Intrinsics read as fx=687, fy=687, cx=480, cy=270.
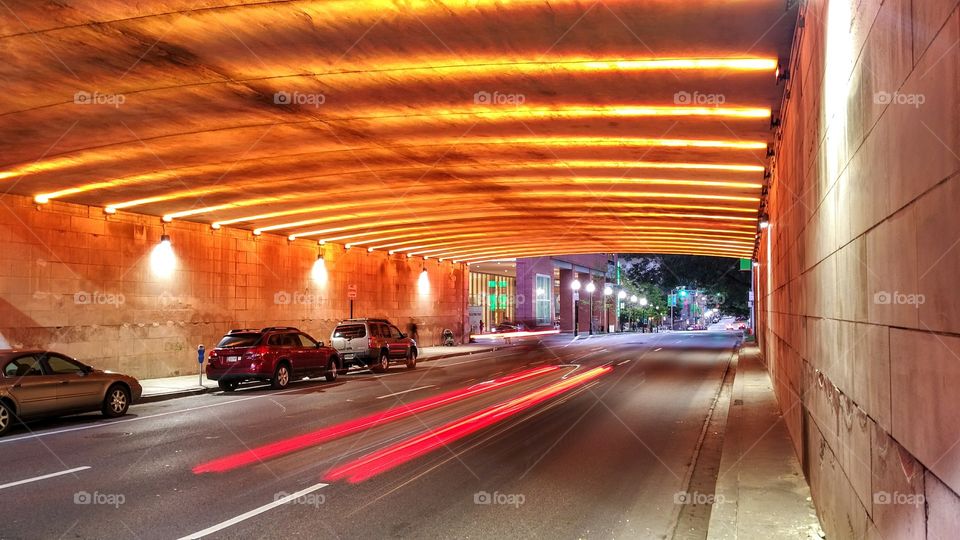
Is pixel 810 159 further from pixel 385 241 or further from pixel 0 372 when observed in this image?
pixel 385 241

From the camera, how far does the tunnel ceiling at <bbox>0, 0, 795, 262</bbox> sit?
9320mm

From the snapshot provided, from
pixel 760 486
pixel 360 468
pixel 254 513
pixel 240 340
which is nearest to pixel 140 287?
pixel 240 340

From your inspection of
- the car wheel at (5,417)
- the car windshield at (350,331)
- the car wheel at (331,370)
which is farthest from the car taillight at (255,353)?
the car wheel at (5,417)

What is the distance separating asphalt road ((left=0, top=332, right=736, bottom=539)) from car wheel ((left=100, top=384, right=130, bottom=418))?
1.60 ft

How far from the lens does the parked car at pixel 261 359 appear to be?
1923cm

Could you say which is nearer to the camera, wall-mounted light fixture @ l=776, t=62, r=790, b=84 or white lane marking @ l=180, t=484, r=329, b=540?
white lane marking @ l=180, t=484, r=329, b=540

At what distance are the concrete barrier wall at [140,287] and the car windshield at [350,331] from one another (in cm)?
416

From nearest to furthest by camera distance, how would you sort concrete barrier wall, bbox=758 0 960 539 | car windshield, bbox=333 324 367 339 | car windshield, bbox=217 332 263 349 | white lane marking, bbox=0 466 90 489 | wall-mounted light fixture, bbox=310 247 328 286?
concrete barrier wall, bbox=758 0 960 539, white lane marking, bbox=0 466 90 489, car windshield, bbox=217 332 263 349, car windshield, bbox=333 324 367 339, wall-mounted light fixture, bbox=310 247 328 286

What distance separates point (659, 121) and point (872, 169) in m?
10.7

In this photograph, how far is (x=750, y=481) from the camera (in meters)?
8.21

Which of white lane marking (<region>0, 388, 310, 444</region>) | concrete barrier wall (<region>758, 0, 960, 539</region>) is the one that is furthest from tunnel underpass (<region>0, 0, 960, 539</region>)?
white lane marking (<region>0, 388, 310, 444</region>)

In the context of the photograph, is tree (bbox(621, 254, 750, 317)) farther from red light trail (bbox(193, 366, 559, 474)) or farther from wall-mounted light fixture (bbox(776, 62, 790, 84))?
wall-mounted light fixture (bbox(776, 62, 790, 84))

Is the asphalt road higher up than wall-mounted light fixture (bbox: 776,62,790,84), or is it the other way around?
wall-mounted light fixture (bbox: 776,62,790,84)

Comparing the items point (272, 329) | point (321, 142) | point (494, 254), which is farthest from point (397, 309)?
point (321, 142)
